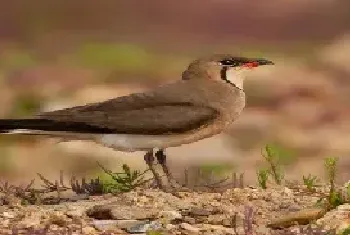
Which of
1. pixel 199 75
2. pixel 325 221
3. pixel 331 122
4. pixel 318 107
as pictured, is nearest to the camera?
pixel 325 221

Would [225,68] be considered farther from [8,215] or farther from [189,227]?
[8,215]

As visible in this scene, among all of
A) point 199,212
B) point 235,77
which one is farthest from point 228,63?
point 199,212

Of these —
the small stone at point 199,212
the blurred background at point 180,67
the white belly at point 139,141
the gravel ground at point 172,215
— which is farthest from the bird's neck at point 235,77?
the small stone at point 199,212

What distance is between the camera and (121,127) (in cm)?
799

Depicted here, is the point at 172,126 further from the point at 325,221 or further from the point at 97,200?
the point at 325,221

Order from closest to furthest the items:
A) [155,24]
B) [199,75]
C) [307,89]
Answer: [199,75]
[307,89]
[155,24]

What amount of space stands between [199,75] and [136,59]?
1553cm

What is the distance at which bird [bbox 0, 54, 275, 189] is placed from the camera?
7.96 m

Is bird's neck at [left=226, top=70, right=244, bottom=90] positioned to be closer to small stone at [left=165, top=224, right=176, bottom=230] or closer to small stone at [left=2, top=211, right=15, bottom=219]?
small stone at [left=165, top=224, right=176, bottom=230]

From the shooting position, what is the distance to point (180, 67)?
2323 centimetres

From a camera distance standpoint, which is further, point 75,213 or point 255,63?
point 255,63

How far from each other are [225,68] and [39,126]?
1.37m

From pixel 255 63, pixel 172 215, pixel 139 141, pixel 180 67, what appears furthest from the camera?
pixel 180 67

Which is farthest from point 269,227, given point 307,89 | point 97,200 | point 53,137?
point 307,89
